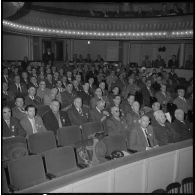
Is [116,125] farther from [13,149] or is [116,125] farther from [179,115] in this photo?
[13,149]

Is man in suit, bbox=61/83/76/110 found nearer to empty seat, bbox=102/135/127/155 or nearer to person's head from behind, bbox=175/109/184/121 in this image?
empty seat, bbox=102/135/127/155

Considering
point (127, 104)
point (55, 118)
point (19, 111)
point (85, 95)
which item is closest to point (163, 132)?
point (127, 104)

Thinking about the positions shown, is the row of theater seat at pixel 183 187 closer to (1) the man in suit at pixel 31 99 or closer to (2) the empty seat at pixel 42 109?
(2) the empty seat at pixel 42 109

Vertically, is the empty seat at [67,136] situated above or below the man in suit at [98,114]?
below

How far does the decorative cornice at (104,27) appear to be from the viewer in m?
11.6

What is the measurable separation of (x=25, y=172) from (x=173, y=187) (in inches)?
79.8

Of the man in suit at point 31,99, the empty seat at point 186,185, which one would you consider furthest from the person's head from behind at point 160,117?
the man in suit at point 31,99

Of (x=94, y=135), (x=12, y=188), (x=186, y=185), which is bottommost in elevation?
(x=186, y=185)

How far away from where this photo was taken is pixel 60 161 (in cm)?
371

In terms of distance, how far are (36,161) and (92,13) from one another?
1140cm

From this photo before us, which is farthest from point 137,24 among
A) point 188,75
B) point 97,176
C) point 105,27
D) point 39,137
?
point 97,176

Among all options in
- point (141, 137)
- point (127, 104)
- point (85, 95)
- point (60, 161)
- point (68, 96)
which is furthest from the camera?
point (85, 95)

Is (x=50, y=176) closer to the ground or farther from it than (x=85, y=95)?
closer to the ground

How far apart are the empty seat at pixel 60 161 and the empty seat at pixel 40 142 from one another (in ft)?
1.98
